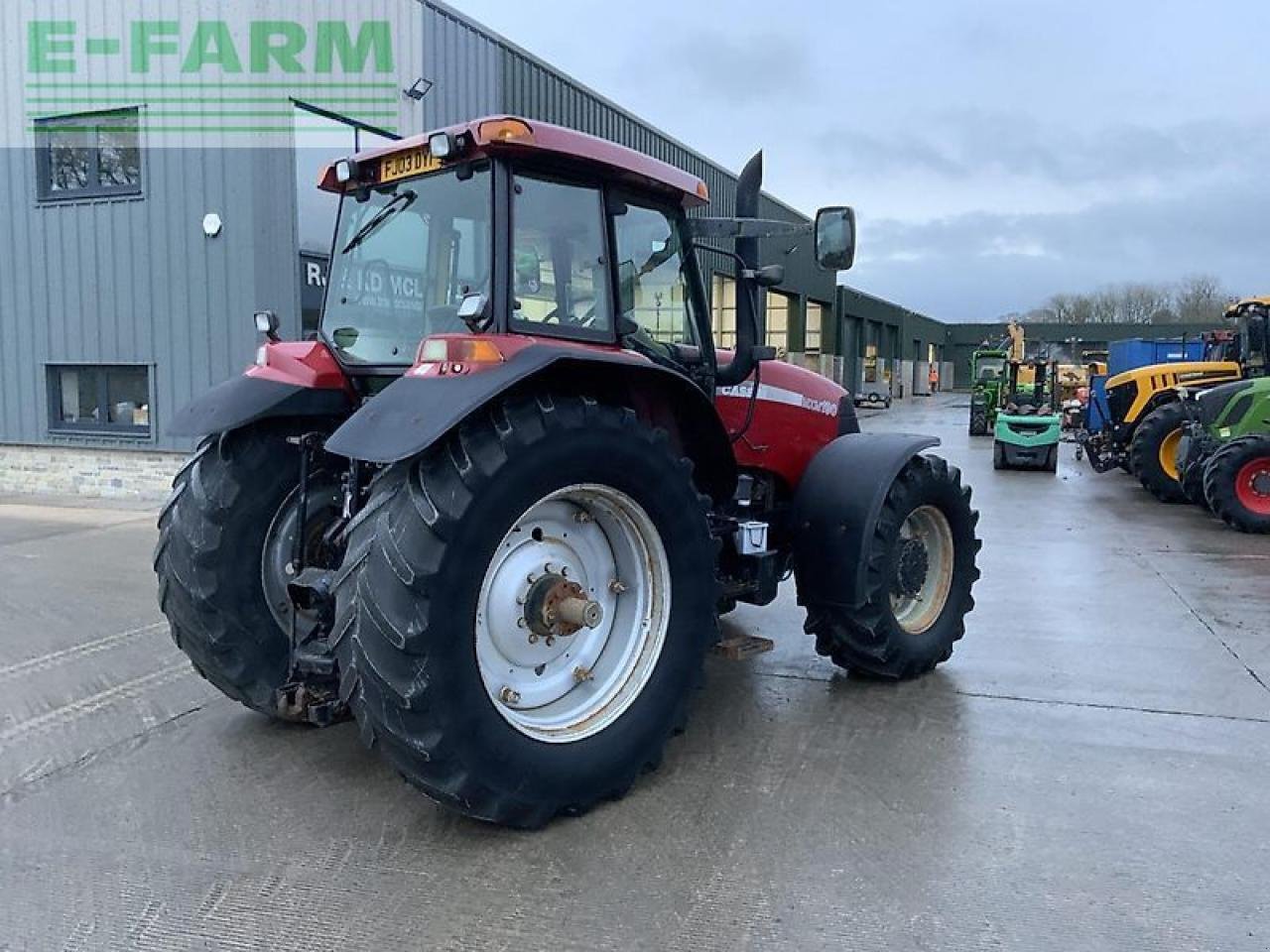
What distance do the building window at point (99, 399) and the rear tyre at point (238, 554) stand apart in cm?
844

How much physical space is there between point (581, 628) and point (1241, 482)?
9249mm

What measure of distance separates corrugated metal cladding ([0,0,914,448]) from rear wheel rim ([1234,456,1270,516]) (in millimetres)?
9513

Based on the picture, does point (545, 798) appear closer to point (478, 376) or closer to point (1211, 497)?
point (478, 376)

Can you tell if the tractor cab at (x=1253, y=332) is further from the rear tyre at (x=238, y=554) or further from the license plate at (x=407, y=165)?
the rear tyre at (x=238, y=554)

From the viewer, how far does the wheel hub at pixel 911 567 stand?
486cm

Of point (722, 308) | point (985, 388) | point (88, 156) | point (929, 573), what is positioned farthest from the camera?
point (985, 388)

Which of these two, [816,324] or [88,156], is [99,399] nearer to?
[88,156]

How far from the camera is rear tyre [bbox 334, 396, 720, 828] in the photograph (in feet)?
9.70

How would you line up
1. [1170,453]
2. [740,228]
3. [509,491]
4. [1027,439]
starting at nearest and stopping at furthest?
[509,491]
[740,228]
[1170,453]
[1027,439]

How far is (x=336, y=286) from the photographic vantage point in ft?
14.0

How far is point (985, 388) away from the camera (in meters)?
24.9

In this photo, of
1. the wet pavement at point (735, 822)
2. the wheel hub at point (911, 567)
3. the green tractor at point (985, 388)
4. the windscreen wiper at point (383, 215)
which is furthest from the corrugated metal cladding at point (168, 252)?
the green tractor at point (985, 388)

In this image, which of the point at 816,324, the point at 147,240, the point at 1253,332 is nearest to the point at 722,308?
the point at 147,240

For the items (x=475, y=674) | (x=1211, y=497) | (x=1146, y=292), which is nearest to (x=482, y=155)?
(x=475, y=674)
